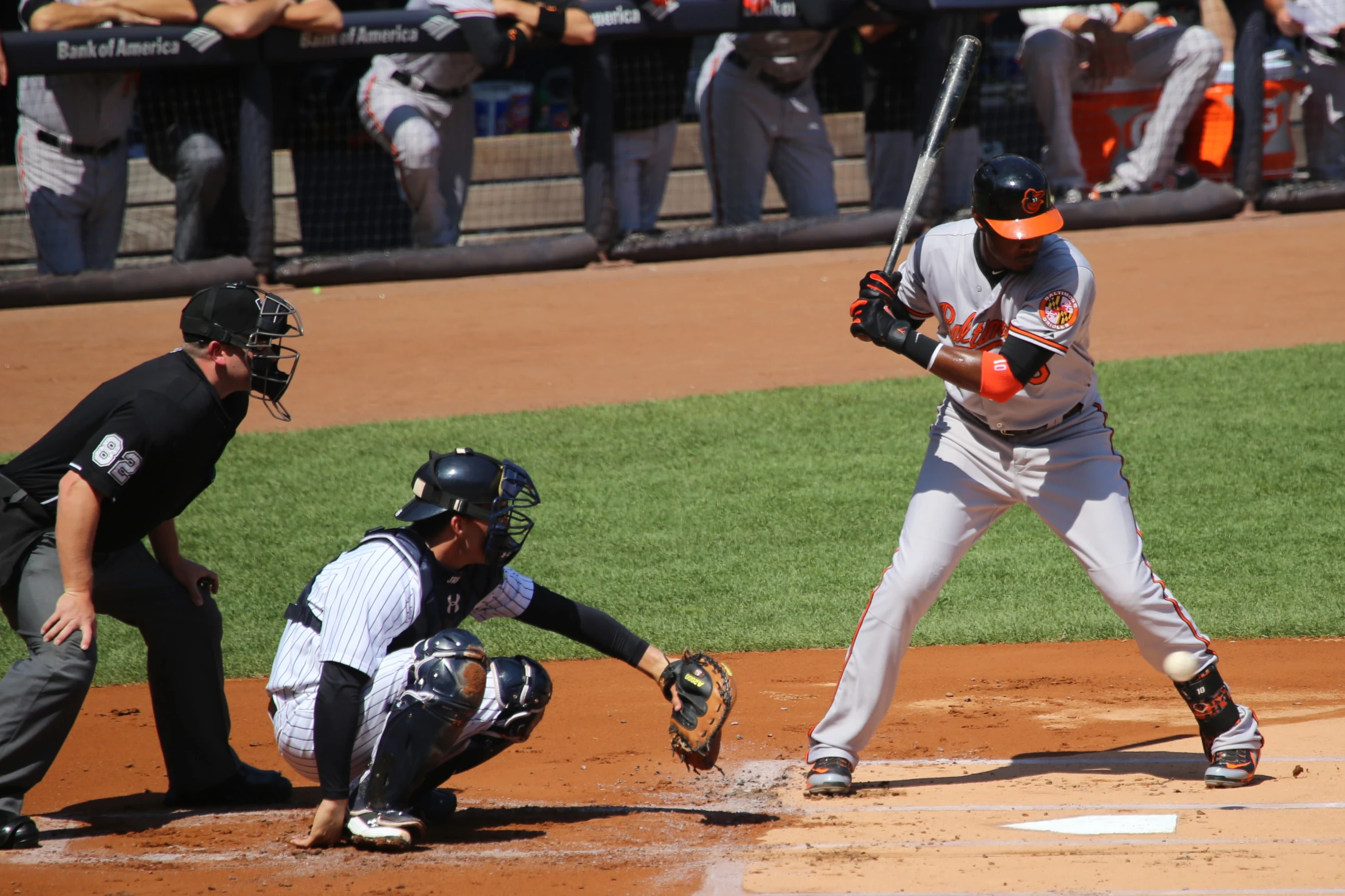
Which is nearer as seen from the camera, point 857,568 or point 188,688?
point 188,688

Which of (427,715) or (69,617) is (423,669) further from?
(69,617)

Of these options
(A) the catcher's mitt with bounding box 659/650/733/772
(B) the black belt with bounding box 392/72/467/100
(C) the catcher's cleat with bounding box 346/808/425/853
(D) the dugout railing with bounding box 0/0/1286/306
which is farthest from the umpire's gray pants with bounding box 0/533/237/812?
(B) the black belt with bounding box 392/72/467/100

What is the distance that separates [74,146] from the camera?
8.85m

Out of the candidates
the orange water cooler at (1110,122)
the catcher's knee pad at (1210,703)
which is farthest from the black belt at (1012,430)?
the orange water cooler at (1110,122)

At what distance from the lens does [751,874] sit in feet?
10.5

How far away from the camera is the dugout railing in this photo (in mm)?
9078

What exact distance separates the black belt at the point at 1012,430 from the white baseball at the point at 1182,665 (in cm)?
66

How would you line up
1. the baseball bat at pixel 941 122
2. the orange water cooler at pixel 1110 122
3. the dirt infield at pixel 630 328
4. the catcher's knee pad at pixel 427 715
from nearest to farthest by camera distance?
the catcher's knee pad at pixel 427 715, the baseball bat at pixel 941 122, the dirt infield at pixel 630 328, the orange water cooler at pixel 1110 122

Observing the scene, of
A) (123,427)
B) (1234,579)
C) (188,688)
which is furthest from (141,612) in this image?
(1234,579)

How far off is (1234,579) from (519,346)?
469 cm

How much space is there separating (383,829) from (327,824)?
0.13m

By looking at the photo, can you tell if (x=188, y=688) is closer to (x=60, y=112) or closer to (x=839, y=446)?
(x=839, y=446)

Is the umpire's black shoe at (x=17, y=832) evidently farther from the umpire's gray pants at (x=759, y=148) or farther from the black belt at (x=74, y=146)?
the umpire's gray pants at (x=759, y=148)

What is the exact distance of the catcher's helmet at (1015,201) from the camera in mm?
3621
